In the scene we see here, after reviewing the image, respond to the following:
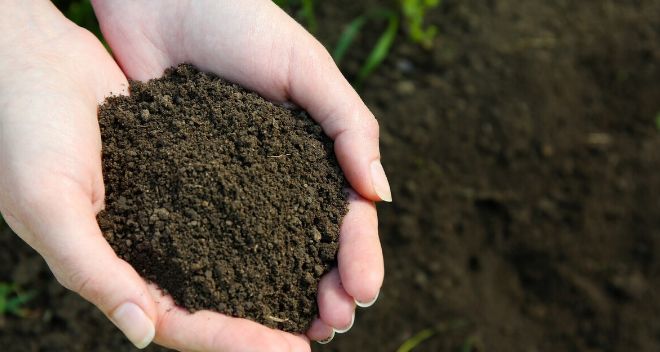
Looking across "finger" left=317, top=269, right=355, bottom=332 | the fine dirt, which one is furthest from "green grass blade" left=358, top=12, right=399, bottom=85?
"finger" left=317, top=269, right=355, bottom=332

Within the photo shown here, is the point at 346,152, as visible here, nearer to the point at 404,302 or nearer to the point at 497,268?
the point at 404,302

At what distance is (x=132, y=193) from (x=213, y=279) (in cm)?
37

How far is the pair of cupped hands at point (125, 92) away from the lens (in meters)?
1.66

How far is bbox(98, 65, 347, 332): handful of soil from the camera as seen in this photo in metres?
1.84

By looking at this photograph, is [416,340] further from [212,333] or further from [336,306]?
[212,333]

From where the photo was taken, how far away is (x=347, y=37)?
10.2 feet

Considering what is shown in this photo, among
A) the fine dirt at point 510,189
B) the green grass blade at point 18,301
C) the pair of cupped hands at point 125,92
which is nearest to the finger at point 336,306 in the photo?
→ the pair of cupped hands at point 125,92

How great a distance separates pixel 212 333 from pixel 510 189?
1924 millimetres

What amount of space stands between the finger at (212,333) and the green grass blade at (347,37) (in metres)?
1.69

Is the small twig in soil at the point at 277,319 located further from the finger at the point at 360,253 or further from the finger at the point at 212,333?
the finger at the point at 360,253

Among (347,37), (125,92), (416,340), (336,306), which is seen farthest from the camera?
(347,37)

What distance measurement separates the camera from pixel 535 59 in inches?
135

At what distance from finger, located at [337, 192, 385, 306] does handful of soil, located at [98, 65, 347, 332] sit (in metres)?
0.04

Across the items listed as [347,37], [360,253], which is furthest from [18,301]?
[347,37]
